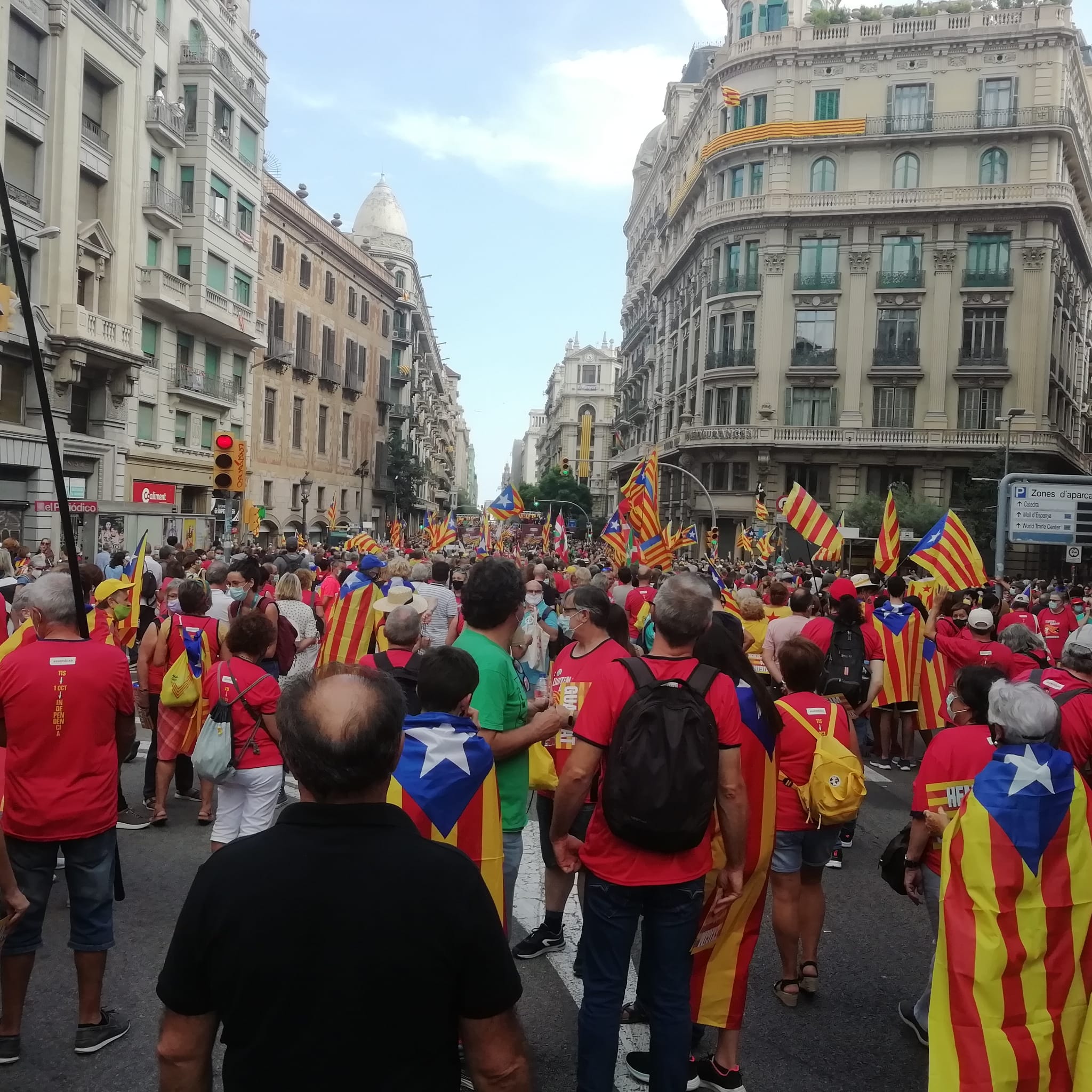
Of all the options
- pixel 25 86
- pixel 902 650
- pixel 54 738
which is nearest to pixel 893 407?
pixel 25 86

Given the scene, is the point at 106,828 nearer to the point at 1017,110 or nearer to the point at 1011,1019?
the point at 1011,1019

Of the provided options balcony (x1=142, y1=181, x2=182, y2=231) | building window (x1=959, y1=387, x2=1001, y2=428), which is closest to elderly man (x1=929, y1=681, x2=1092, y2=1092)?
balcony (x1=142, y1=181, x2=182, y2=231)

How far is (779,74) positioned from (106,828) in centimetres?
4865

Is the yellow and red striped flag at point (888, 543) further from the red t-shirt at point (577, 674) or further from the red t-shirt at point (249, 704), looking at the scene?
the red t-shirt at point (249, 704)

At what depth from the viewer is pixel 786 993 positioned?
15.1 ft

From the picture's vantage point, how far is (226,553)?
15008 millimetres

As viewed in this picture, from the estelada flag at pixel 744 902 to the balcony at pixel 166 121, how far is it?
2908cm

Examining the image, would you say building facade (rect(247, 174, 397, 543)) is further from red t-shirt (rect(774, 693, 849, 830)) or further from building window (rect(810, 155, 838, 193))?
red t-shirt (rect(774, 693, 849, 830))

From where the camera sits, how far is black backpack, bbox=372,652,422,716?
4285 millimetres

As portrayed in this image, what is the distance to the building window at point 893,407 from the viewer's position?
44.5 m

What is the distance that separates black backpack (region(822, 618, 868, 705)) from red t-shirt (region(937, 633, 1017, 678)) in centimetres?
73

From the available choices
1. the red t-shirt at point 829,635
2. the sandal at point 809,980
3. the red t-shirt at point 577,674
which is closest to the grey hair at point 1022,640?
the red t-shirt at point 829,635

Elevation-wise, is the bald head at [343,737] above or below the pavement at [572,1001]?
above

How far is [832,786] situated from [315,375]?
42430 millimetres
